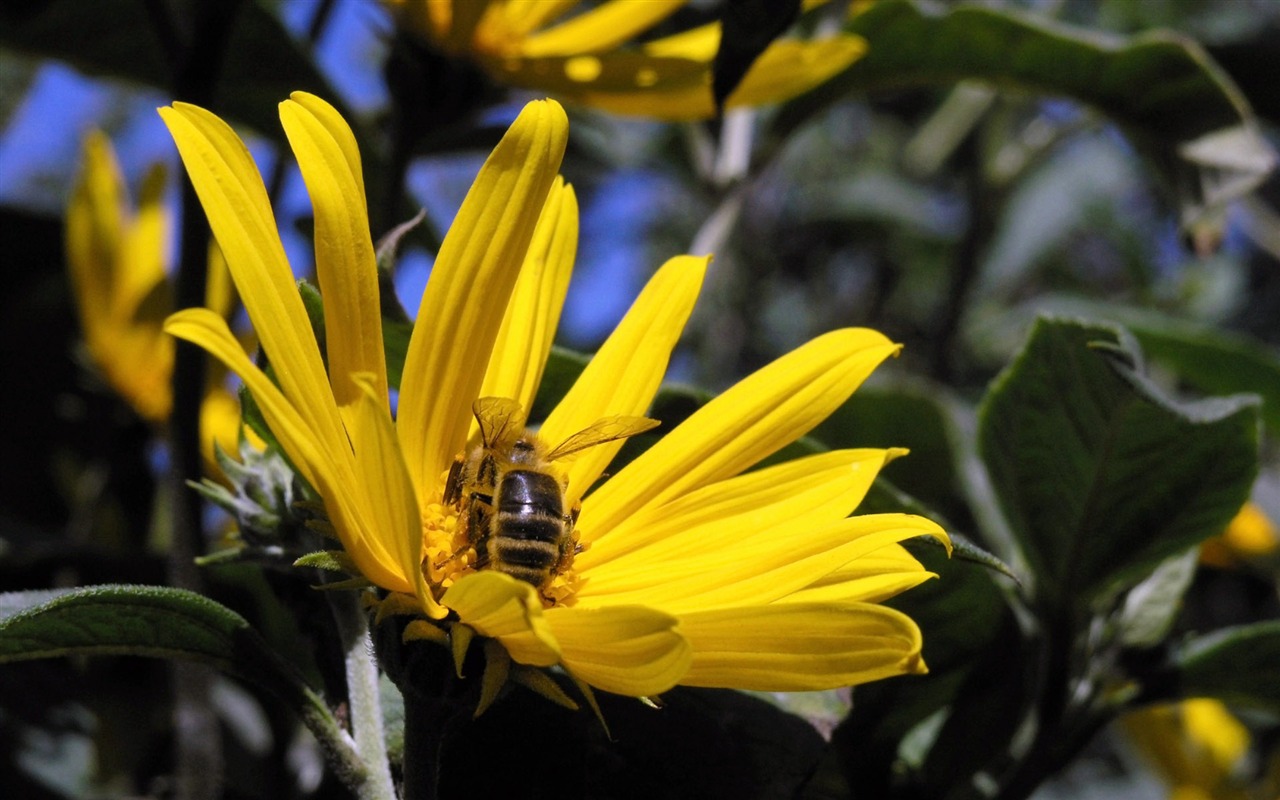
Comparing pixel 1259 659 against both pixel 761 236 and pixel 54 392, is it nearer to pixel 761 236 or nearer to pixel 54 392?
pixel 54 392

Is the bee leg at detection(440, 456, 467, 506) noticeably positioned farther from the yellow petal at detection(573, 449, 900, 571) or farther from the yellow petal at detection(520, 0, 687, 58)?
the yellow petal at detection(520, 0, 687, 58)

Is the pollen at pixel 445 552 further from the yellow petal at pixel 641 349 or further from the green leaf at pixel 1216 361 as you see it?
the green leaf at pixel 1216 361

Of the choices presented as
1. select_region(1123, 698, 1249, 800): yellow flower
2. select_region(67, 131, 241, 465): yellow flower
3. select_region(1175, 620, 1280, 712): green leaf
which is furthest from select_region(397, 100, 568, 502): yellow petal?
select_region(1123, 698, 1249, 800): yellow flower

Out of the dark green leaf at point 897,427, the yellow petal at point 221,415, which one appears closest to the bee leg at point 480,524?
the dark green leaf at point 897,427

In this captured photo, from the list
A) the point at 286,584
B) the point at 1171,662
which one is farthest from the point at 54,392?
the point at 1171,662

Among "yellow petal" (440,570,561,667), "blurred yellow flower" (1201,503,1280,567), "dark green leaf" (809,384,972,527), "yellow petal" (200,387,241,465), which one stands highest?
"yellow petal" (440,570,561,667)
